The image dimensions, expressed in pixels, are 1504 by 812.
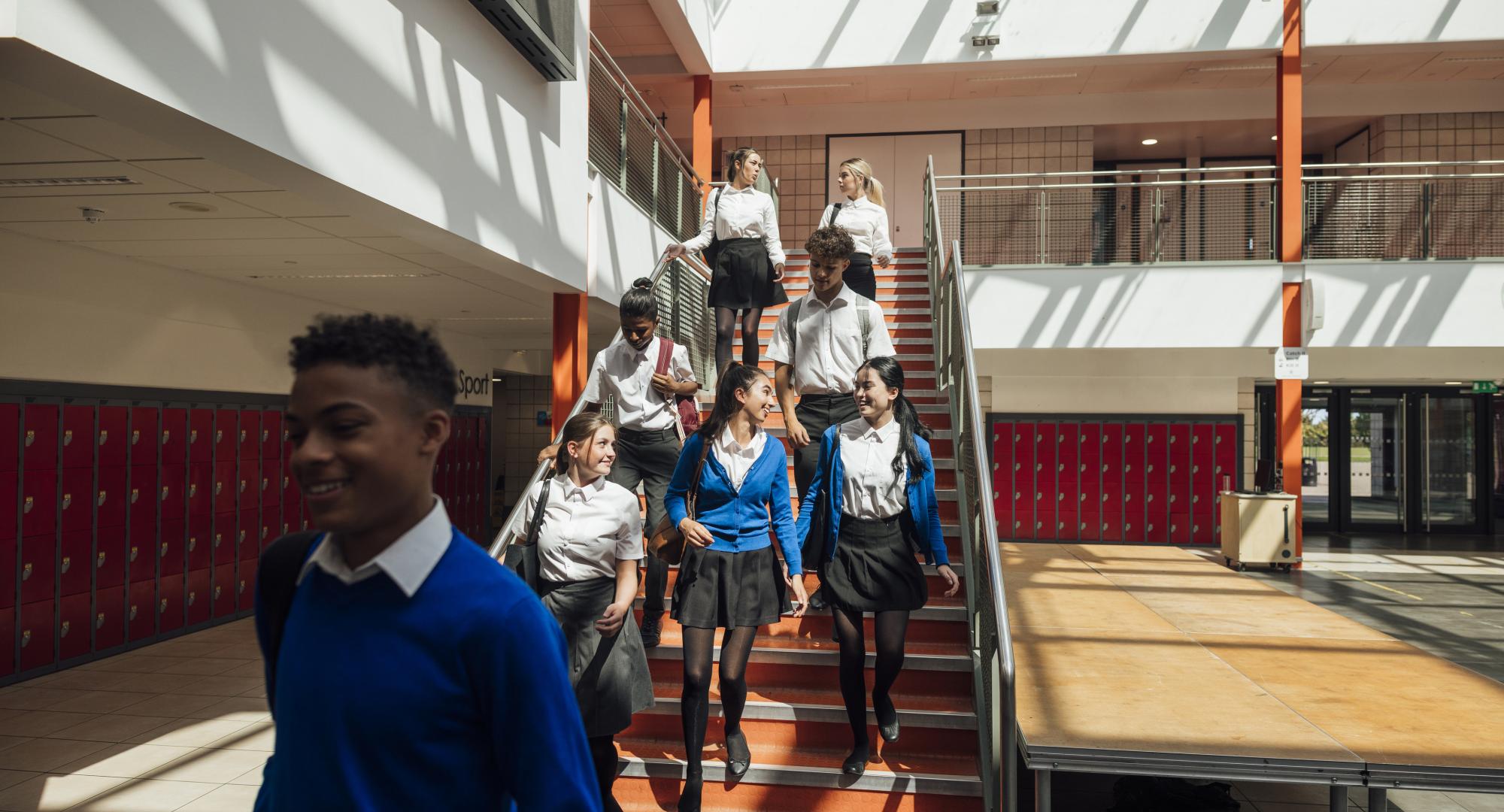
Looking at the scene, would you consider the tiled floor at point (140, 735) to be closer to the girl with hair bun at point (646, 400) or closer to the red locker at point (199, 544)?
the red locker at point (199, 544)

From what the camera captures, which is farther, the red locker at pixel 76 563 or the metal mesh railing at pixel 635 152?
the metal mesh railing at pixel 635 152

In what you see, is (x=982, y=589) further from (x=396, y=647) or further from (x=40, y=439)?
(x=40, y=439)

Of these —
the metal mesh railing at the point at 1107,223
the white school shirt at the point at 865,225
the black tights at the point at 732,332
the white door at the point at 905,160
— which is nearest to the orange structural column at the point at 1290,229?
the metal mesh railing at the point at 1107,223

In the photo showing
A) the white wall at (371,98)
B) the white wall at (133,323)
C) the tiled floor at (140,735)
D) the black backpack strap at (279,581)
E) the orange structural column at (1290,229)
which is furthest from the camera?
the orange structural column at (1290,229)

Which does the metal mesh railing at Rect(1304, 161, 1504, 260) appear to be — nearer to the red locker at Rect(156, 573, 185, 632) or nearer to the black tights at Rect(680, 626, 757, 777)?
the black tights at Rect(680, 626, 757, 777)

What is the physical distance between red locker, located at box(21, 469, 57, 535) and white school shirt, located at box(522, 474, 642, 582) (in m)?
5.59

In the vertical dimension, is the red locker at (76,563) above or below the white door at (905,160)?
below

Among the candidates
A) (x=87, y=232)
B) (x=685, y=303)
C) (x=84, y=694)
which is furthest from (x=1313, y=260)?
(x=84, y=694)

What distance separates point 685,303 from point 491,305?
8.12ft

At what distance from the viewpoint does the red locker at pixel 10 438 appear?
6453mm

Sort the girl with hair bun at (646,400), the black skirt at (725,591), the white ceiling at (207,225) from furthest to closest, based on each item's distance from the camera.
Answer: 1. the girl with hair bun at (646,400)
2. the white ceiling at (207,225)
3. the black skirt at (725,591)

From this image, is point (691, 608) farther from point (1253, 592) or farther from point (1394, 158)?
point (1394, 158)

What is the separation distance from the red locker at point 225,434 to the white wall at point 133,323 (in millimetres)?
249

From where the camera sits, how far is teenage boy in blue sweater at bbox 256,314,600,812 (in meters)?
1.06
